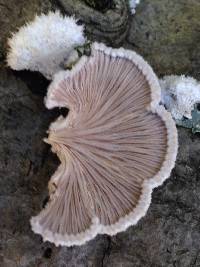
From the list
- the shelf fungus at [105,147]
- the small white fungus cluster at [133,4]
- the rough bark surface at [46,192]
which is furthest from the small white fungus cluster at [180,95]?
the small white fungus cluster at [133,4]

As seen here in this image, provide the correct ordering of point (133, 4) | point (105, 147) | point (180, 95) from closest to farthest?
point (105, 147) < point (180, 95) < point (133, 4)

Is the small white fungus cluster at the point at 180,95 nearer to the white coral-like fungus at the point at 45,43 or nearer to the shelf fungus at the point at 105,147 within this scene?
the shelf fungus at the point at 105,147

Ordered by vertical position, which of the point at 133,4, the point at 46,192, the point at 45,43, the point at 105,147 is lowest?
the point at 46,192

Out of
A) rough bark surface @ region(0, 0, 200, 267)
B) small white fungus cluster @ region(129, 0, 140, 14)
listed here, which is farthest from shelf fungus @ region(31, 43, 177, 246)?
small white fungus cluster @ region(129, 0, 140, 14)

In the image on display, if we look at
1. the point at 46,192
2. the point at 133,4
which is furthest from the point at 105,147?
the point at 133,4

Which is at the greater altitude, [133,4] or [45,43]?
[133,4]

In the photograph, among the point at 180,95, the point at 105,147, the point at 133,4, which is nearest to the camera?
the point at 105,147

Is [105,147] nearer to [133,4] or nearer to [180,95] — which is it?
[180,95]
